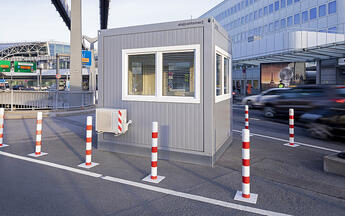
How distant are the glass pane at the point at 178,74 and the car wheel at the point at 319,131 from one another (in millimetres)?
5043

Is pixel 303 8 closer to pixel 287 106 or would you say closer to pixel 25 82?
pixel 287 106

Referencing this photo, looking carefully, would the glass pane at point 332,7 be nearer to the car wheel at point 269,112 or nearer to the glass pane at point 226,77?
the car wheel at point 269,112

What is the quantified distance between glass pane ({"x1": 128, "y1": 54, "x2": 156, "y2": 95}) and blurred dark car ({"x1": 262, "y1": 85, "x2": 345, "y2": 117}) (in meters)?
6.15

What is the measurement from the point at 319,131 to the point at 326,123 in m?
0.37

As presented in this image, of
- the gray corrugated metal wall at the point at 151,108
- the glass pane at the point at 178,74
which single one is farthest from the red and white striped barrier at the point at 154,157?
the glass pane at the point at 178,74

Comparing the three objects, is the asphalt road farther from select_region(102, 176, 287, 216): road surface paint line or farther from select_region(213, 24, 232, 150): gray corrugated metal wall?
select_region(213, 24, 232, 150): gray corrugated metal wall

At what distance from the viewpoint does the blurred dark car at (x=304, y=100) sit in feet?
31.8

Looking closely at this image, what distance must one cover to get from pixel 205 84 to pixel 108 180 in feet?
9.09

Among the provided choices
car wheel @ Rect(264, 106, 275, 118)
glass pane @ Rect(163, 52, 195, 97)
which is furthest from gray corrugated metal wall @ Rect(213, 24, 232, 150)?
car wheel @ Rect(264, 106, 275, 118)

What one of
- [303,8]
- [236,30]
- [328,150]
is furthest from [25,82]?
[328,150]

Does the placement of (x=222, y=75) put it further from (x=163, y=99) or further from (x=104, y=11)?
(x=104, y=11)

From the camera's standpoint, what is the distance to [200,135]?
19.5 ft

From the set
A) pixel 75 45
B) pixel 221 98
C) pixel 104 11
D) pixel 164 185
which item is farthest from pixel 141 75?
pixel 104 11

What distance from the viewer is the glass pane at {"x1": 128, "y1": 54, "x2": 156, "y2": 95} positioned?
6629 millimetres
